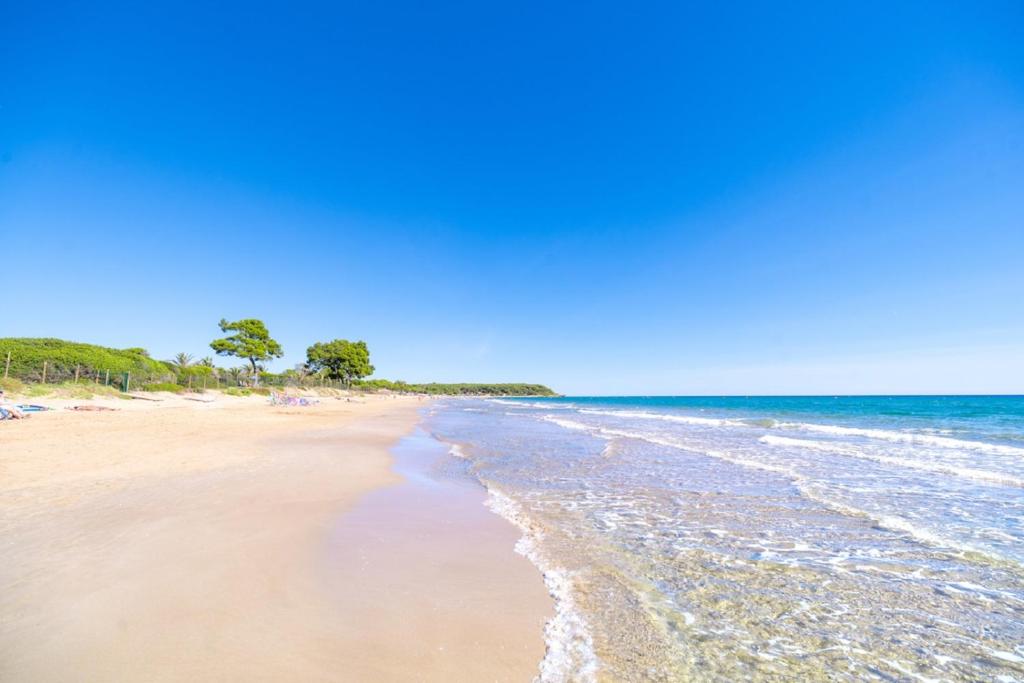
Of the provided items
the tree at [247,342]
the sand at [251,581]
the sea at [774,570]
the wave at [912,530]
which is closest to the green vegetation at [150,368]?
the tree at [247,342]

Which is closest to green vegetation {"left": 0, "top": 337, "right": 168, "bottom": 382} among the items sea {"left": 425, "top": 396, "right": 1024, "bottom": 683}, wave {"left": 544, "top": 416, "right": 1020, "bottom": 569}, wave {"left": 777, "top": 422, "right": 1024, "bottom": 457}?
sea {"left": 425, "top": 396, "right": 1024, "bottom": 683}

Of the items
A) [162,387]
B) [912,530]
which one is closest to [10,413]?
[162,387]

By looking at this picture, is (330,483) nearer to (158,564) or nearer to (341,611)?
(158,564)

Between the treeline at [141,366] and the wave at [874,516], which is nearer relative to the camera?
the wave at [874,516]

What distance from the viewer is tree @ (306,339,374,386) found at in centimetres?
8125

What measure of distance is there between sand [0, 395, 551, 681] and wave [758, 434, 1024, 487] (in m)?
11.2

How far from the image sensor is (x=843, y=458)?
13.2 m

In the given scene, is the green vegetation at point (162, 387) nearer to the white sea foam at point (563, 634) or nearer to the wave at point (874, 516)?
the wave at point (874, 516)

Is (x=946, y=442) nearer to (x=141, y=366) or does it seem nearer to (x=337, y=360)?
(x=141, y=366)

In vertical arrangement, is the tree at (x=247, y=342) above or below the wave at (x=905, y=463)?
above

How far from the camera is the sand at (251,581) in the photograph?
288 centimetres

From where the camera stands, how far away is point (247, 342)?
56.9m

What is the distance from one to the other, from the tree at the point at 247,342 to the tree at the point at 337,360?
72.3 ft

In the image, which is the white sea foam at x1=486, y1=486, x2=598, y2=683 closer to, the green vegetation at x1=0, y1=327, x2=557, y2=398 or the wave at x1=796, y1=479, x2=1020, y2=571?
the wave at x1=796, y1=479, x2=1020, y2=571
